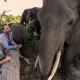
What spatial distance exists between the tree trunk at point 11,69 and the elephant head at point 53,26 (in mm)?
706

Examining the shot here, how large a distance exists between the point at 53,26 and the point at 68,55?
167 cm

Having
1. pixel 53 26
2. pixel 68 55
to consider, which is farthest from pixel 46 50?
pixel 68 55

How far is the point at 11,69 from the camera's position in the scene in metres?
5.98

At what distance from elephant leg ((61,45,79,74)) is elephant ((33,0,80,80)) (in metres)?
0.75

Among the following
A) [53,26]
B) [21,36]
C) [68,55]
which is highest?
[53,26]

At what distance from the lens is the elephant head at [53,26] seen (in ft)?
16.8

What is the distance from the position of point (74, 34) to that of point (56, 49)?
746mm

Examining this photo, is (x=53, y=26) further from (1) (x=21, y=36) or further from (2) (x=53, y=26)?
(1) (x=21, y=36)

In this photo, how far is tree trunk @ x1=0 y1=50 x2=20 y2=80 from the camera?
5697 millimetres

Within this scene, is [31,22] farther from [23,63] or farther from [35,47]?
[23,63]

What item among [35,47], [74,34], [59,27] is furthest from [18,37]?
[59,27]

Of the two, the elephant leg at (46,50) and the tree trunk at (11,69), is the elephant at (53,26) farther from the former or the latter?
the tree trunk at (11,69)

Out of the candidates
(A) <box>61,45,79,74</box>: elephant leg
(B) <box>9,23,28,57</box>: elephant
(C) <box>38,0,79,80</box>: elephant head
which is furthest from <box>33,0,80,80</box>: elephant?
(B) <box>9,23,28,57</box>: elephant

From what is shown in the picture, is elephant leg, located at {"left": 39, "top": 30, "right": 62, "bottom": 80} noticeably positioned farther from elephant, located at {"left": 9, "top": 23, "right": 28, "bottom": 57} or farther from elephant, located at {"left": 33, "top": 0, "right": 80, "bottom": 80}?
elephant, located at {"left": 9, "top": 23, "right": 28, "bottom": 57}
